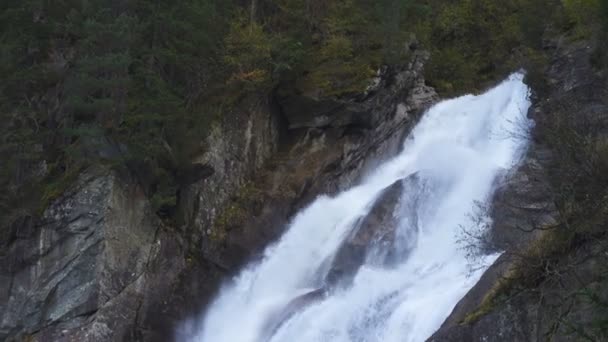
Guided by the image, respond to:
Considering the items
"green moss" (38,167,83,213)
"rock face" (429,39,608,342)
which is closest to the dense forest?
"green moss" (38,167,83,213)

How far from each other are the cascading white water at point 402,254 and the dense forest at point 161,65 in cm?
294

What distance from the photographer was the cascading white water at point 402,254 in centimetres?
1706

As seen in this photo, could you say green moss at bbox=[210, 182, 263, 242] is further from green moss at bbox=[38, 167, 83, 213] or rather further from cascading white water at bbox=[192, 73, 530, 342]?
green moss at bbox=[38, 167, 83, 213]

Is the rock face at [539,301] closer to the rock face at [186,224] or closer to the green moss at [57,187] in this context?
the rock face at [186,224]

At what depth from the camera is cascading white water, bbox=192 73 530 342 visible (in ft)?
56.0

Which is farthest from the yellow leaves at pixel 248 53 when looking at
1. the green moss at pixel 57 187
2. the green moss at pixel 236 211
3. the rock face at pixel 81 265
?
the green moss at pixel 57 187

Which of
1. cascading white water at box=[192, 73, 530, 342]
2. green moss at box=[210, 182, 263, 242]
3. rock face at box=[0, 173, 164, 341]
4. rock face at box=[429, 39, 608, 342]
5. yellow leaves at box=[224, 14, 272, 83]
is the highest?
yellow leaves at box=[224, 14, 272, 83]

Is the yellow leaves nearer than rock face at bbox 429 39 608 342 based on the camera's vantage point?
No

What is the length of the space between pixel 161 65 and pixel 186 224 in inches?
227

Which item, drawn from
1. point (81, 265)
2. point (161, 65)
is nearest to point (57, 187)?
point (81, 265)

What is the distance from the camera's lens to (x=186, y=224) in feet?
77.1

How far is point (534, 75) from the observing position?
23.1 metres

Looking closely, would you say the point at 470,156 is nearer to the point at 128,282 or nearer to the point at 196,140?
the point at 196,140

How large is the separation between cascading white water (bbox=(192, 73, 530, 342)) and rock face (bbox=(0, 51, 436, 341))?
33.4 inches
